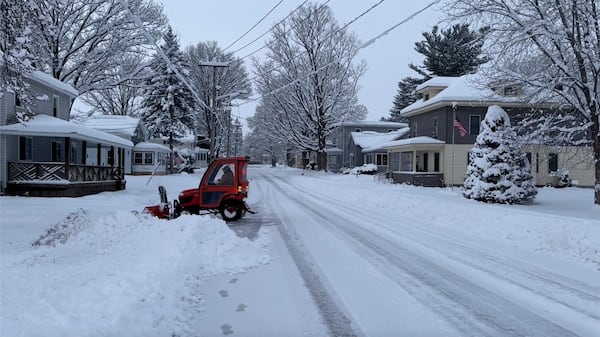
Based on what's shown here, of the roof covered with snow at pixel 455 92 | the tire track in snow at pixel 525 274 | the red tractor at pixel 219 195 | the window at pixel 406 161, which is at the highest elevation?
the roof covered with snow at pixel 455 92

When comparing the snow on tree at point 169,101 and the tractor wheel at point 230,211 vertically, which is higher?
the snow on tree at point 169,101

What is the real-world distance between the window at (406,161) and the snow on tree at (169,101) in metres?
23.1

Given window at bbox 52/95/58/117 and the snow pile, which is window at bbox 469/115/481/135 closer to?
the snow pile

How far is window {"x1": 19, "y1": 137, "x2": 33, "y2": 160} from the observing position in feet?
75.8

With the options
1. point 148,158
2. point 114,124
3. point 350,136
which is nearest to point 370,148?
point 350,136

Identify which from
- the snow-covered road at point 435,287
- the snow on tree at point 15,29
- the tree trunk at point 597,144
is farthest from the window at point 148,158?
the tree trunk at point 597,144

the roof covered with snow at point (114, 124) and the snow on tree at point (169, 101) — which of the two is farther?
the snow on tree at point (169, 101)

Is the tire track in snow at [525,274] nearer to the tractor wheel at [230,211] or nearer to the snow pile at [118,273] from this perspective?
the snow pile at [118,273]

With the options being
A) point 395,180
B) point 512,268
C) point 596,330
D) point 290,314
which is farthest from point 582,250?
point 395,180

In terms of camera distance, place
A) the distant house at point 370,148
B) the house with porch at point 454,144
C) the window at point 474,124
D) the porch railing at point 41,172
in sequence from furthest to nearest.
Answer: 1. the distant house at point 370,148
2. the window at point 474,124
3. the house with porch at point 454,144
4. the porch railing at point 41,172

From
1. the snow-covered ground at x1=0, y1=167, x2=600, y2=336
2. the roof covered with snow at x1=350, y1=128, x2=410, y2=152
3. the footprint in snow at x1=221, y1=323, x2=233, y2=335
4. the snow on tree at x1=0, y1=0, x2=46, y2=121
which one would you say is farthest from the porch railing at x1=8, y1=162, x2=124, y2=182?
the roof covered with snow at x1=350, y1=128, x2=410, y2=152

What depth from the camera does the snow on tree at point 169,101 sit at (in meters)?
48.2

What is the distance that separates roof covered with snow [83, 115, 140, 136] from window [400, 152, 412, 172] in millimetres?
25270

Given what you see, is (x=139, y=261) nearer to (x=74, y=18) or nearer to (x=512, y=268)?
(x=512, y=268)
